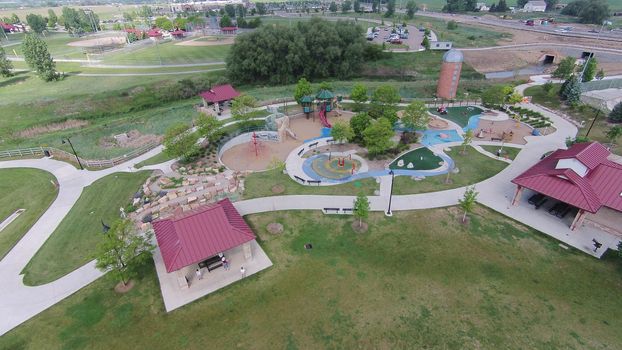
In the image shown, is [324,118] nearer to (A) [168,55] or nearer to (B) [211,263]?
(B) [211,263]

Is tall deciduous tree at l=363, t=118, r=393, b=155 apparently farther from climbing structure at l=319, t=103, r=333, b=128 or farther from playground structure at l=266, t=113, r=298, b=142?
playground structure at l=266, t=113, r=298, b=142

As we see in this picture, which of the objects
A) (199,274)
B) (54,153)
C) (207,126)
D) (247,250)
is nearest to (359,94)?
(207,126)

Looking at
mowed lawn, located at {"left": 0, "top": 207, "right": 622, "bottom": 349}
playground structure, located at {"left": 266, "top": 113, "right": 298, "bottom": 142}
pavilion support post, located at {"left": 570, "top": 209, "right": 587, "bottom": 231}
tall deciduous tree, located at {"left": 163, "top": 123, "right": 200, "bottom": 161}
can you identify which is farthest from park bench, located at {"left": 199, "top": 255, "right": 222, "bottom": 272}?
pavilion support post, located at {"left": 570, "top": 209, "right": 587, "bottom": 231}

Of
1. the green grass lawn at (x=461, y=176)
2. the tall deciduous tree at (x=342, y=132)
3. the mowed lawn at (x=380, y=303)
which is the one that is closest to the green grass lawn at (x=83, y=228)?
the mowed lawn at (x=380, y=303)

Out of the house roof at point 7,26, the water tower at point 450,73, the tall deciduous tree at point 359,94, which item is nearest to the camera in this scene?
the tall deciduous tree at point 359,94

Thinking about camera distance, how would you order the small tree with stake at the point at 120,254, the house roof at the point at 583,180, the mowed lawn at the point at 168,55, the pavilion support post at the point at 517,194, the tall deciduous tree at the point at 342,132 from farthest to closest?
the mowed lawn at the point at 168,55, the tall deciduous tree at the point at 342,132, the pavilion support post at the point at 517,194, the house roof at the point at 583,180, the small tree with stake at the point at 120,254

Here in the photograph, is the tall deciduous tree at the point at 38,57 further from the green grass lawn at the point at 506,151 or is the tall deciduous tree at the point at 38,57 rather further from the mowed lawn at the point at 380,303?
the green grass lawn at the point at 506,151

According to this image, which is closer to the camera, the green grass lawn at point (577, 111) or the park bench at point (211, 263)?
the park bench at point (211, 263)

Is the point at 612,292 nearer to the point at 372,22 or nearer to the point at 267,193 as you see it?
the point at 267,193
